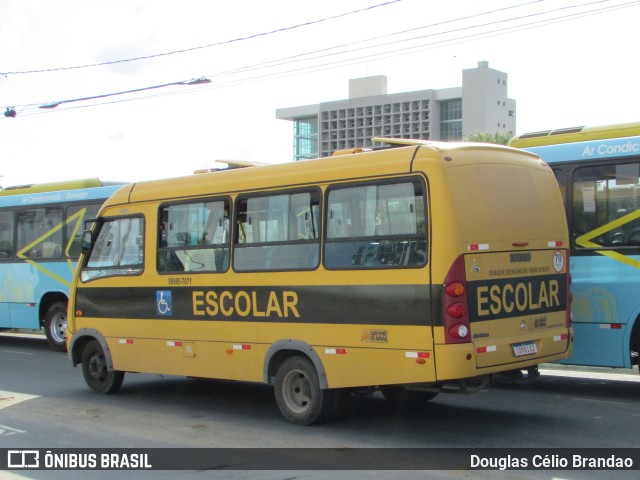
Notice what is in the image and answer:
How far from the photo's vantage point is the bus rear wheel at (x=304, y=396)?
9.05 metres

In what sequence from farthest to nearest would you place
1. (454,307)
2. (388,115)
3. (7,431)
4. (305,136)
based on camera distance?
1. (305,136)
2. (388,115)
3. (7,431)
4. (454,307)

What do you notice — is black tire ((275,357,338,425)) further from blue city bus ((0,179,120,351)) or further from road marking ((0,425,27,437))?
blue city bus ((0,179,120,351))

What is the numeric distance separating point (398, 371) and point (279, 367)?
1.76 metres

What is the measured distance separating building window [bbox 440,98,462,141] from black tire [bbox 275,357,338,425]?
15326cm

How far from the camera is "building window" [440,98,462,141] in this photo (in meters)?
A: 160

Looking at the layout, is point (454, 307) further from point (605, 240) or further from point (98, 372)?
point (98, 372)

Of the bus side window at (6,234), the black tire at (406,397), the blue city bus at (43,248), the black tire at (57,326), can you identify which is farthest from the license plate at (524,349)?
the bus side window at (6,234)

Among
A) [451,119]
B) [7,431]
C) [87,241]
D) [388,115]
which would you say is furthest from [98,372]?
[388,115]

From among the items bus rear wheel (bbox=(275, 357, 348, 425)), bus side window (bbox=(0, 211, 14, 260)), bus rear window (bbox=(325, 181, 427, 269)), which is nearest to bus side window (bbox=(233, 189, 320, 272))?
bus rear window (bbox=(325, 181, 427, 269))

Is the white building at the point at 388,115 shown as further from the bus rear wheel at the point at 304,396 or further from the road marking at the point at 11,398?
the bus rear wheel at the point at 304,396

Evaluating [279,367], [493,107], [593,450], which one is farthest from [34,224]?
A: [493,107]

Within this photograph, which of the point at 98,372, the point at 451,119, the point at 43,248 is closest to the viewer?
the point at 98,372

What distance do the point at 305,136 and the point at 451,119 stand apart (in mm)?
37656

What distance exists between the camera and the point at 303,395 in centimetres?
933
